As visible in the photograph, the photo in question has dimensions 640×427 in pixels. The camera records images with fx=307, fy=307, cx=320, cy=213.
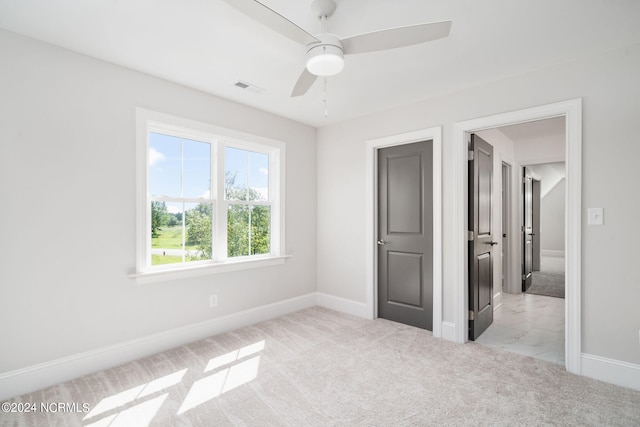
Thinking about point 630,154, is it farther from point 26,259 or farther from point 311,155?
point 26,259

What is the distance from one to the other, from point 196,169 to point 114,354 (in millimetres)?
1876

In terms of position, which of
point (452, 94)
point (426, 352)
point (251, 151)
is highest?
point (452, 94)

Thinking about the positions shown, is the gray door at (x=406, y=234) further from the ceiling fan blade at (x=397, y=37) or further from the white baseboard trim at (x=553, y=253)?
the white baseboard trim at (x=553, y=253)

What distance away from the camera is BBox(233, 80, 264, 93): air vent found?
303 cm

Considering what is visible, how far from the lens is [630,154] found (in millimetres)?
2328

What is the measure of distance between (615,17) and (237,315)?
13.5 ft

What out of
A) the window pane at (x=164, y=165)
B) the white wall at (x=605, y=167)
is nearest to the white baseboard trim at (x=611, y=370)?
the white wall at (x=605, y=167)

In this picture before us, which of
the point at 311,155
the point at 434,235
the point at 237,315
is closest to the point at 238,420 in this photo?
the point at 237,315

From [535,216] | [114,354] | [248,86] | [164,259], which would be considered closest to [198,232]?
[164,259]

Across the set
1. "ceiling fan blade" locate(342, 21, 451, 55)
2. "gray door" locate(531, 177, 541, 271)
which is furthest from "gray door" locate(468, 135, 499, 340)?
"gray door" locate(531, 177, 541, 271)

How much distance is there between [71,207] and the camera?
2.46m

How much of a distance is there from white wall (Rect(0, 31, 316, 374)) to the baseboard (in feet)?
0.17

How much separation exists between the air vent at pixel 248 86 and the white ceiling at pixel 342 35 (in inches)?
2.3

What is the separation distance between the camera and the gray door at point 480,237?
324 centimetres
